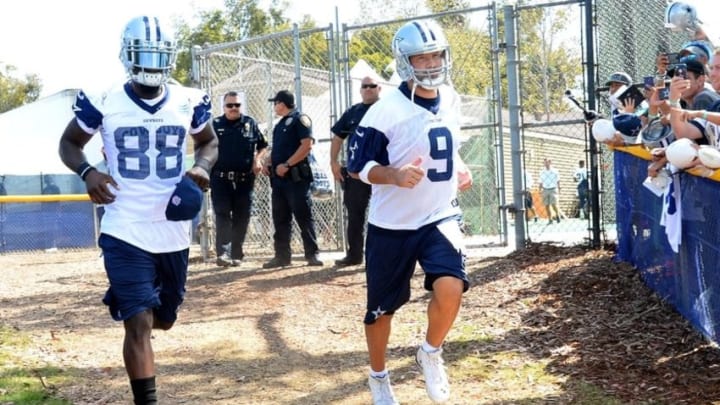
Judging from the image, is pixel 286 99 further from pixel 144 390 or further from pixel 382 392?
pixel 144 390

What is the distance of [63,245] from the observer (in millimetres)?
18859

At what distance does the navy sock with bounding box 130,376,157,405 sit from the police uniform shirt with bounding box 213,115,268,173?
7.05 meters

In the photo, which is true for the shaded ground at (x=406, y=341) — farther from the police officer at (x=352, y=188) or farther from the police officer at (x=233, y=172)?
the police officer at (x=233, y=172)

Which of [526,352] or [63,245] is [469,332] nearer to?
[526,352]

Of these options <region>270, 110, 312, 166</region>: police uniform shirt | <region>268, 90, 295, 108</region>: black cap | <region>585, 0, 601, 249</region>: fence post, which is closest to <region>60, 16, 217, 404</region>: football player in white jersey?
<region>270, 110, 312, 166</region>: police uniform shirt

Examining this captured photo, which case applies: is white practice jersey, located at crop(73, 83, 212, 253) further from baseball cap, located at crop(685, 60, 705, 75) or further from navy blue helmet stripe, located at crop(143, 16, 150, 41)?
baseball cap, located at crop(685, 60, 705, 75)

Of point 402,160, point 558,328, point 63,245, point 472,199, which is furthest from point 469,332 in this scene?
point 63,245

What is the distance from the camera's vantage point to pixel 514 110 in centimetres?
1059

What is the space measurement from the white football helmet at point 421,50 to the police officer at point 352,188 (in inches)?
204

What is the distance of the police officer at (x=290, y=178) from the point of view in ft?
36.2

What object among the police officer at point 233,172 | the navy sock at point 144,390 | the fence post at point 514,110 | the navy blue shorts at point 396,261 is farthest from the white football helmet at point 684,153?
the police officer at point 233,172

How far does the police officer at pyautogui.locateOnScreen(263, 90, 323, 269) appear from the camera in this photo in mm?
11047

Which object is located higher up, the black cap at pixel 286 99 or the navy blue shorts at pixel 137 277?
the black cap at pixel 286 99

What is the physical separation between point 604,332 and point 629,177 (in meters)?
2.46
